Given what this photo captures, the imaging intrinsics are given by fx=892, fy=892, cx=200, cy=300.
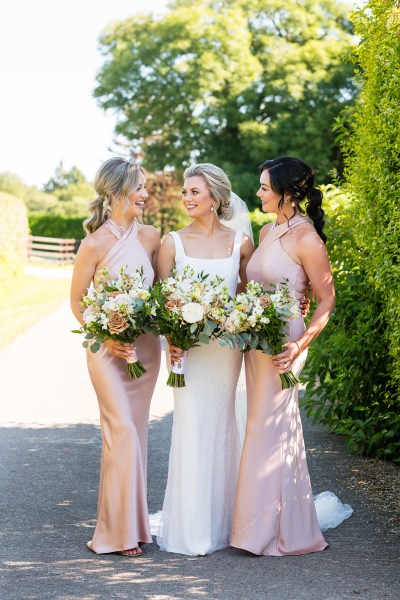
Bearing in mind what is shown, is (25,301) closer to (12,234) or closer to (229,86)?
(12,234)

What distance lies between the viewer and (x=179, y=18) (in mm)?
39344

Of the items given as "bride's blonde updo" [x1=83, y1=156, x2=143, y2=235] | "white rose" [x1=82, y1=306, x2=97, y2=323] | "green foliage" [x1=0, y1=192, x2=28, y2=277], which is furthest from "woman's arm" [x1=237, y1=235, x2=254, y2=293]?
"green foliage" [x1=0, y1=192, x2=28, y2=277]

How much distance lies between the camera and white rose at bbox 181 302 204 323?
4.80 meters

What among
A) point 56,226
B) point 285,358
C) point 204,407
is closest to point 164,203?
point 56,226

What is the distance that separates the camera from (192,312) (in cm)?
480

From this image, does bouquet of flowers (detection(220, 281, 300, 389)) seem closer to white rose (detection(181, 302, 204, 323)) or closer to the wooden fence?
white rose (detection(181, 302, 204, 323))

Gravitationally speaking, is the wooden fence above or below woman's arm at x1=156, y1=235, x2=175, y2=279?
below

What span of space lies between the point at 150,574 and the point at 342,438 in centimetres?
402

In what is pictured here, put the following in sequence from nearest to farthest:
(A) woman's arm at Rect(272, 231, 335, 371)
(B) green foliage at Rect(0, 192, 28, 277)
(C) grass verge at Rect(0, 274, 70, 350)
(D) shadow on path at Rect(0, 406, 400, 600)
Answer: (D) shadow on path at Rect(0, 406, 400, 600) < (A) woman's arm at Rect(272, 231, 335, 371) < (C) grass verge at Rect(0, 274, 70, 350) < (B) green foliage at Rect(0, 192, 28, 277)

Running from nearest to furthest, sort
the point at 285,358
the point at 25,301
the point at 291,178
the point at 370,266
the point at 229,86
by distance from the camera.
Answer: the point at 285,358 → the point at 291,178 → the point at 370,266 → the point at 25,301 → the point at 229,86

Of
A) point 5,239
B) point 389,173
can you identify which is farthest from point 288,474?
point 5,239

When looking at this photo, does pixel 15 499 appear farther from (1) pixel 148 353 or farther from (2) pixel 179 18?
(2) pixel 179 18

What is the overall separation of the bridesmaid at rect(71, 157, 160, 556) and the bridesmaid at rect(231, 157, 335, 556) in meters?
0.60

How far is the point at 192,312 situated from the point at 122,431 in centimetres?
91
